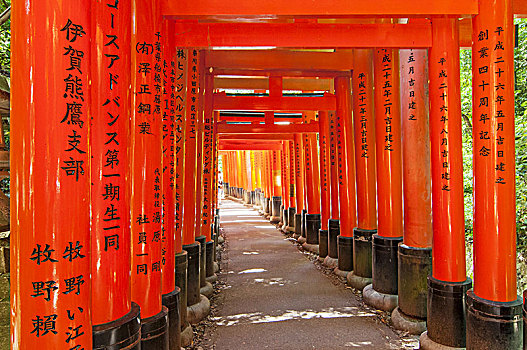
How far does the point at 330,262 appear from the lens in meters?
7.44

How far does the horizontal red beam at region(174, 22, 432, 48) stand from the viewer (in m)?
3.43

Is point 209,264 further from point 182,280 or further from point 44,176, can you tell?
point 44,176

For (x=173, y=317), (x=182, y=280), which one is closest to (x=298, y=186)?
(x=182, y=280)

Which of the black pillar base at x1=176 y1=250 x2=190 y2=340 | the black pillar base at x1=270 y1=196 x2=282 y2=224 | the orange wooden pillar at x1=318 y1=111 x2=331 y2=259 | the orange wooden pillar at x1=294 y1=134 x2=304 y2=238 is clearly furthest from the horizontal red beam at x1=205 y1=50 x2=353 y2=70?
the black pillar base at x1=270 y1=196 x2=282 y2=224

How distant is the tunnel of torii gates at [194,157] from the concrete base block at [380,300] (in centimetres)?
5

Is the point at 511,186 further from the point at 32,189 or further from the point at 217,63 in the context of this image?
the point at 217,63

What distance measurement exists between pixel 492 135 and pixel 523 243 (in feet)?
18.8

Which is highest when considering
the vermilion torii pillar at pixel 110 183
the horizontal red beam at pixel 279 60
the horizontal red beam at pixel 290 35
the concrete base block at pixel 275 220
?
the horizontal red beam at pixel 279 60

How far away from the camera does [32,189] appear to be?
166cm

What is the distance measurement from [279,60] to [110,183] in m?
4.08

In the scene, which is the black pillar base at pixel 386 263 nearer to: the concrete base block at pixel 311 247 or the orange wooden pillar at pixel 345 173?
the orange wooden pillar at pixel 345 173

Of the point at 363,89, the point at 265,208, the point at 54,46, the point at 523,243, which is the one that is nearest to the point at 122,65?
the point at 54,46

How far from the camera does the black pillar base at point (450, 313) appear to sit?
3.55m

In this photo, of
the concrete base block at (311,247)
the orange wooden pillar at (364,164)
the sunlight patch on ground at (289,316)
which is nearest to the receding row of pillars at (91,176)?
the sunlight patch on ground at (289,316)
